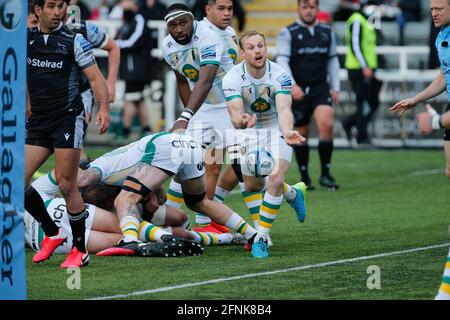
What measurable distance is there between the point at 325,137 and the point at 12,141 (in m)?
9.01

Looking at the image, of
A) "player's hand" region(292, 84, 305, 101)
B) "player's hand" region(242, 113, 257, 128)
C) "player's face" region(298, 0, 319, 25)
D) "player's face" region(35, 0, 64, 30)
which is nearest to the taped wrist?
"player's hand" region(242, 113, 257, 128)

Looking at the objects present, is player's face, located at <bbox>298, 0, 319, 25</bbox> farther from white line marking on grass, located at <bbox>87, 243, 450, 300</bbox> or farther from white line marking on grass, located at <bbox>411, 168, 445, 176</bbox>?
white line marking on grass, located at <bbox>87, 243, 450, 300</bbox>

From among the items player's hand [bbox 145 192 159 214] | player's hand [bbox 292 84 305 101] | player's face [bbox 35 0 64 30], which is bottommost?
player's hand [bbox 145 192 159 214]

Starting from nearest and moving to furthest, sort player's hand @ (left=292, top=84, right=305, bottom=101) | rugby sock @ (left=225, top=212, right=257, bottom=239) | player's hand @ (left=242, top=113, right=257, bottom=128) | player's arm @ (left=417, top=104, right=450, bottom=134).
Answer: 1. player's arm @ (left=417, top=104, right=450, bottom=134)
2. player's hand @ (left=242, top=113, right=257, bottom=128)
3. rugby sock @ (left=225, top=212, right=257, bottom=239)
4. player's hand @ (left=292, top=84, right=305, bottom=101)

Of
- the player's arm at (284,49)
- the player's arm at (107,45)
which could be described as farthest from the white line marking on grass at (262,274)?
the player's arm at (284,49)

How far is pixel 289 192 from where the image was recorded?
420 inches

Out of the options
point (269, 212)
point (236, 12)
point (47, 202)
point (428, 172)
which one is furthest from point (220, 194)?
point (236, 12)

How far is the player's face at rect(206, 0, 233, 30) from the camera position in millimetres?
11453

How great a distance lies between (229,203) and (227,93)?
4.22 meters

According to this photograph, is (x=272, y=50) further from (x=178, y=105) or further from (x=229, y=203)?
(x=229, y=203)

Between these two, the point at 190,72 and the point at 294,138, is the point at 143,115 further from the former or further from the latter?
the point at 294,138

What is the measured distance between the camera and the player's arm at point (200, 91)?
35.2ft

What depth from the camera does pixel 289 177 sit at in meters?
17.0

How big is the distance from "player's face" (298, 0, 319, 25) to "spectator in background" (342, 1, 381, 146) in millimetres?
4348
